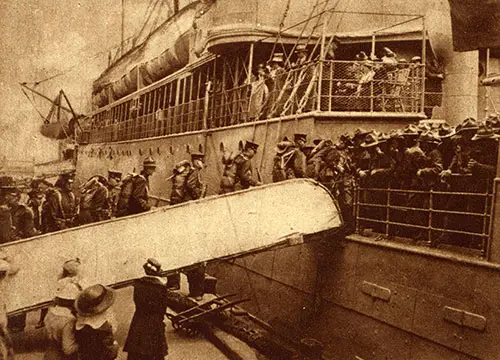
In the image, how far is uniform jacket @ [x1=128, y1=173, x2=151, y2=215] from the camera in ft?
33.5

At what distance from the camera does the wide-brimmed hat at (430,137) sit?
25.1ft

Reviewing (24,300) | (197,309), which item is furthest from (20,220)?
(197,309)

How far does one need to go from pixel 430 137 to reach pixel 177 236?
3983mm

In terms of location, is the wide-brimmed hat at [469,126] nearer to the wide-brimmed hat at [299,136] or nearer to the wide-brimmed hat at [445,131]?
the wide-brimmed hat at [445,131]

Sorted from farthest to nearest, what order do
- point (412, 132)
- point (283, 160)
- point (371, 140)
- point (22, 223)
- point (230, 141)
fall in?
point (230, 141), point (283, 160), point (22, 223), point (371, 140), point (412, 132)

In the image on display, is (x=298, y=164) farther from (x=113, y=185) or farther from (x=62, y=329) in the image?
(x=62, y=329)

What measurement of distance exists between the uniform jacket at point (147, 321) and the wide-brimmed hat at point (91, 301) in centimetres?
141

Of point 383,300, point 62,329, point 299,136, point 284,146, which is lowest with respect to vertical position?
point 383,300

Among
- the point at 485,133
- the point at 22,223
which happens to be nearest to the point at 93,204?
the point at 22,223

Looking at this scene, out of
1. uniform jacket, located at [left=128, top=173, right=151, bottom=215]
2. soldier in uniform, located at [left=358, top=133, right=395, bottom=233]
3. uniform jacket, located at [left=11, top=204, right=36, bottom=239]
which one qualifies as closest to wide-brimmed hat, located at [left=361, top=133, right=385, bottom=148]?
soldier in uniform, located at [left=358, top=133, right=395, bottom=233]

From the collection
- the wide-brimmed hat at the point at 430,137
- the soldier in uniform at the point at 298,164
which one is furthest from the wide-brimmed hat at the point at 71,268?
the soldier in uniform at the point at 298,164

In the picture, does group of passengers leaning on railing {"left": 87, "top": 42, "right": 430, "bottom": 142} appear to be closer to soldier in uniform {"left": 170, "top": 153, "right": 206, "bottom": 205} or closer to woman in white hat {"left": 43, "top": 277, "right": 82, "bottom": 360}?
soldier in uniform {"left": 170, "top": 153, "right": 206, "bottom": 205}

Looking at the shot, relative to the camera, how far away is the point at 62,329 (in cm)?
492

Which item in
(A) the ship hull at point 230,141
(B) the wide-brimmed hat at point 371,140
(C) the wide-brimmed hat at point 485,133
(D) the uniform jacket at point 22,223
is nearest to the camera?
(C) the wide-brimmed hat at point 485,133
